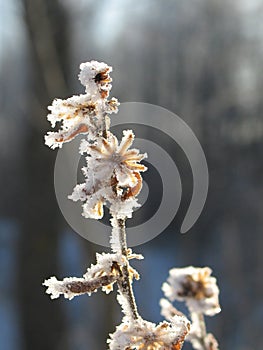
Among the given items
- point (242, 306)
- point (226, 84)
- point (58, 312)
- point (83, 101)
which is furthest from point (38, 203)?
point (83, 101)

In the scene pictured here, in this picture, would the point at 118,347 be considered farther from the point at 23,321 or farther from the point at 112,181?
the point at 23,321

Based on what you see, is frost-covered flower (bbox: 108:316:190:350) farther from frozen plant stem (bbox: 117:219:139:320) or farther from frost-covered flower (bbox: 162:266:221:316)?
frost-covered flower (bbox: 162:266:221:316)

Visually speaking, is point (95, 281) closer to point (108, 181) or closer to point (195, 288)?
point (108, 181)

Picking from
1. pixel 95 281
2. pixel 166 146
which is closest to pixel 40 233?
pixel 166 146

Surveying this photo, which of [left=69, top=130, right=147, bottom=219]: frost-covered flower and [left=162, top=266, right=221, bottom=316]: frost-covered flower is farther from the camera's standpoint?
[left=162, top=266, right=221, bottom=316]: frost-covered flower

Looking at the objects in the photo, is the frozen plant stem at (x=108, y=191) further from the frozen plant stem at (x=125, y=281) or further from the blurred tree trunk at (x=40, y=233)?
the blurred tree trunk at (x=40, y=233)

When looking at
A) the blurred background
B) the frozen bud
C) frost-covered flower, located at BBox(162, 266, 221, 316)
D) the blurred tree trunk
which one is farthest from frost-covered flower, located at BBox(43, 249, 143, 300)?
the blurred tree trunk

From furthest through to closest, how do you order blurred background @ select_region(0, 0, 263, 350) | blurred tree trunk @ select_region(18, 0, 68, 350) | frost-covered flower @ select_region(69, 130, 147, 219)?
blurred tree trunk @ select_region(18, 0, 68, 350), blurred background @ select_region(0, 0, 263, 350), frost-covered flower @ select_region(69, 130, 147, 219)
